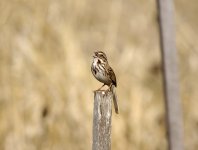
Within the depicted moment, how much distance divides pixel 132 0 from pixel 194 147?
2.10 metres

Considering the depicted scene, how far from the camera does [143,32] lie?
1105cm

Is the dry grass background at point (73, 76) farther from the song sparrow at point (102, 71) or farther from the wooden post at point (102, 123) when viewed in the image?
the wooden post at point (102, 123)

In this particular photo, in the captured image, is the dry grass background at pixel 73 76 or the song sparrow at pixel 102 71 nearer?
the song sparrow at pixel 102 71

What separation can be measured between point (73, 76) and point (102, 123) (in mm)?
4647

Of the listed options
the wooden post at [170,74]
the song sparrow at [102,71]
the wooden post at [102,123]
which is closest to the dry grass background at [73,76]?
the song sparrow at [102,71]

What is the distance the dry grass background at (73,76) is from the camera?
9.34m

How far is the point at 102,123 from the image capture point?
511cm

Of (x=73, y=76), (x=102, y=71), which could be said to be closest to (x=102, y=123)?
(x=102, y=71)

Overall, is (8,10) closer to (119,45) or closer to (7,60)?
(7,60)

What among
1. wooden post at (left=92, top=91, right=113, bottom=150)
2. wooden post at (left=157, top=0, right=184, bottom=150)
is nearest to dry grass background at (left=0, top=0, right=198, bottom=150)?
wooden post at (left=157, top=0, right=184, bottom=150)

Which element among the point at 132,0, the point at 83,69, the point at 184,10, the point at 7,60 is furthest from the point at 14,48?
the point at 184,10

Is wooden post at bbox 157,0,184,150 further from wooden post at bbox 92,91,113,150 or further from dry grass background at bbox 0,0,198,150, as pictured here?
dry grass background at bbox 0,0,198,150

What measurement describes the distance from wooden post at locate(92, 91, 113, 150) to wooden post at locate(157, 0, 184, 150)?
1.08 metres

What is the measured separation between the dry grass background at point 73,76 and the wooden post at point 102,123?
3964mm
